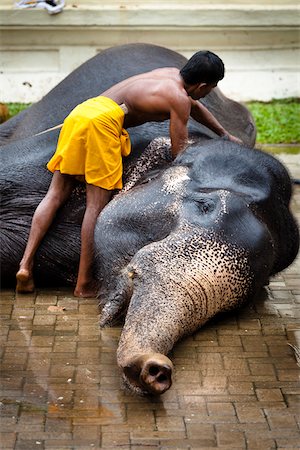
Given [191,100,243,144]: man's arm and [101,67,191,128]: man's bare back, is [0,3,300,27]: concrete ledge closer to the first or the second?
[191,100,243,144]: man's arm

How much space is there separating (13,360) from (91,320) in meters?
0.59

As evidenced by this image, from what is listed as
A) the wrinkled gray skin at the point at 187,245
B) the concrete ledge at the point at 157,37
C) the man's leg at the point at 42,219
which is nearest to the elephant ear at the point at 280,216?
the wrinkled gray skin at the point at 187,245

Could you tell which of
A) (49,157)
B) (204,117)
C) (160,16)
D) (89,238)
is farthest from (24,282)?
(160,16)

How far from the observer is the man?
5426 mm

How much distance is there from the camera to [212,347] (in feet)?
16.0

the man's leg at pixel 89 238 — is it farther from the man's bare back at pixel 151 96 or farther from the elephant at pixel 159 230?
the man's bare back at pixel 151 96

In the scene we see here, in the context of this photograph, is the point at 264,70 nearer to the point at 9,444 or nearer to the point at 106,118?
the point at 106,118

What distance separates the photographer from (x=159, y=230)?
5.07 meters

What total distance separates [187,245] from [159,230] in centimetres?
32

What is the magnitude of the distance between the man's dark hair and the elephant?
1.07ft

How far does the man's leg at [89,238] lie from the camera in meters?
5.41

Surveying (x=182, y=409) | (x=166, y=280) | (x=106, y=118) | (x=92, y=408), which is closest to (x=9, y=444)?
(x=92, y=408)

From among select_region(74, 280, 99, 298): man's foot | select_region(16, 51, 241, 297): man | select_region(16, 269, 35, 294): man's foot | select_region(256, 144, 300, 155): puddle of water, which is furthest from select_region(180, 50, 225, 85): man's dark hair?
select_region(256, 144, 300, 155): puddle of water

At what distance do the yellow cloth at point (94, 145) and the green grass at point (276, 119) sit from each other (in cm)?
349
